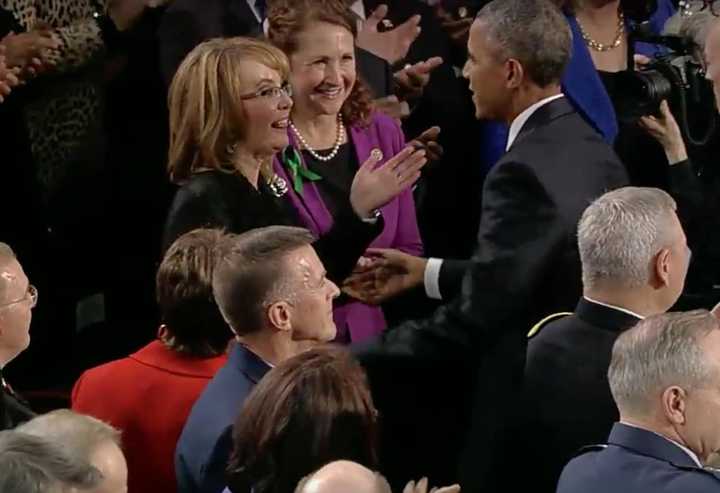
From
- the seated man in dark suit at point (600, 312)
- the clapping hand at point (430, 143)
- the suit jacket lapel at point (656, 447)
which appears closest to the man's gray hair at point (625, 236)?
the seated man in dark suit at point (600, 312)

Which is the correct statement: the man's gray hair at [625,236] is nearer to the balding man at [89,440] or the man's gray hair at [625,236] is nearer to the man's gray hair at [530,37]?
the man's gray hair at [530,37]

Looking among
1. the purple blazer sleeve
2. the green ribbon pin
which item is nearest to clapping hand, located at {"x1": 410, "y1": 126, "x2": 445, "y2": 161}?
the purple blazer sleeve

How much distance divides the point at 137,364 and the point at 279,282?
1.28 ft

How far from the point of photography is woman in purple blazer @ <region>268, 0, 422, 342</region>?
4320 mm

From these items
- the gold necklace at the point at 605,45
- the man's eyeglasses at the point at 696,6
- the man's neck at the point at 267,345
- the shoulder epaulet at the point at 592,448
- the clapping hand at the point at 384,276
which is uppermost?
the man's eyeglasses at the point at 696,6

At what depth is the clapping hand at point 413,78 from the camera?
16.2 feet

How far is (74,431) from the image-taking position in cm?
257

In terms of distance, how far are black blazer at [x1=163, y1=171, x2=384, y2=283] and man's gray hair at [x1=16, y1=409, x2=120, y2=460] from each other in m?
1.22

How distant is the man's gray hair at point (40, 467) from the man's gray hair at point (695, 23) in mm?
2664

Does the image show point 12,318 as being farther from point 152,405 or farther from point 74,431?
point 74,431

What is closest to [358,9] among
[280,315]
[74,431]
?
[280,315]

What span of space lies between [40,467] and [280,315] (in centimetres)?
99

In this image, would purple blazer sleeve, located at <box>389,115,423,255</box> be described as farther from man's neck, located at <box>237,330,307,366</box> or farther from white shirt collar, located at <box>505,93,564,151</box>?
man's neck, located at <box>237,330,307,366</box>

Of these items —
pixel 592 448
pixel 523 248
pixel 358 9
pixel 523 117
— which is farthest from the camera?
pixel 358 9
